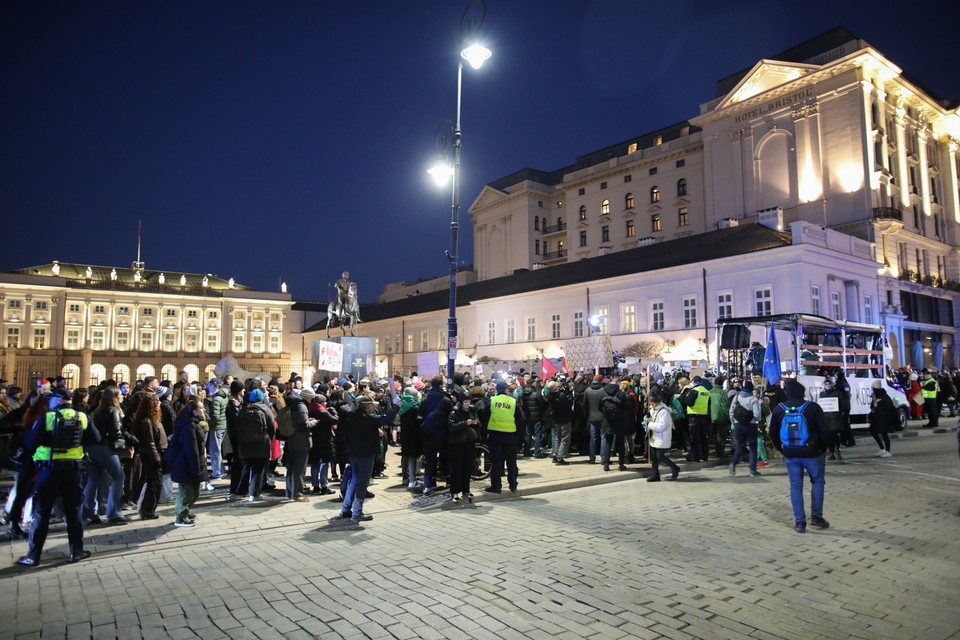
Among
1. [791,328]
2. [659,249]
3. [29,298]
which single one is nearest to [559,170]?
[659,249]

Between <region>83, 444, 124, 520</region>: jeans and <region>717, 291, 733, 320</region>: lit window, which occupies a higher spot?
<region>717, 291, 733, 320</region>: lit window

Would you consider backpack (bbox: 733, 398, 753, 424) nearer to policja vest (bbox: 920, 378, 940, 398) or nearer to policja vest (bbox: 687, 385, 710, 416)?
policja vest (bbox: 687, 385, 710, 416)

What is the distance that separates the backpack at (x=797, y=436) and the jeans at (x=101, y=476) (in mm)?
8670

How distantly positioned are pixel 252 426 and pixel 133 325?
8462 centimetres

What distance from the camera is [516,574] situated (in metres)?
5.95

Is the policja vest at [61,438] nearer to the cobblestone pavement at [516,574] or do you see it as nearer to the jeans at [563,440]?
the cobblestone pavement at [516,574]

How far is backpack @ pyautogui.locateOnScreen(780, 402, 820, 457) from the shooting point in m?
7.66

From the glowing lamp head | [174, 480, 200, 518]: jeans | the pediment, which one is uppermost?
the pediment

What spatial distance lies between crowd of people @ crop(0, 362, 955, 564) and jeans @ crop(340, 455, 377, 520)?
18mm

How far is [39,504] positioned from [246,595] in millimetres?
2807

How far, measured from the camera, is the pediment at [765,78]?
45.6 m

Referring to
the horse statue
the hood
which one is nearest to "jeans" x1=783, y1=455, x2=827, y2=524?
the hood

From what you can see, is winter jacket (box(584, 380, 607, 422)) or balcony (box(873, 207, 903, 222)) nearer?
winter jacket (box(584, 380, 607, 422))

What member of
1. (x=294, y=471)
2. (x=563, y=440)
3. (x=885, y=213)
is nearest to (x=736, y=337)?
(x=563, y=440)
